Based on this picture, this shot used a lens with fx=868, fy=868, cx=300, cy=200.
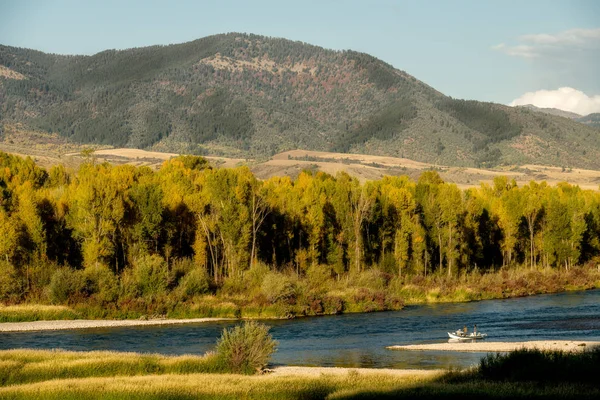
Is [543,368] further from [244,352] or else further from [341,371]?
[244,352]

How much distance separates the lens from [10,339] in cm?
5206

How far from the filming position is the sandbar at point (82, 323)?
57500 millimetres

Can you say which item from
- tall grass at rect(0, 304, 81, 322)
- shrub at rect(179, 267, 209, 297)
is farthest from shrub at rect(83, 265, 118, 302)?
shrub at rect(179, 267, 209, 297)

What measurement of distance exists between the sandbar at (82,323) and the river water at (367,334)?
1.65 meters

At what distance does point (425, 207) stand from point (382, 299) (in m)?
21.6

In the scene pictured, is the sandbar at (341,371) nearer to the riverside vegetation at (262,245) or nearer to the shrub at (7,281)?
the riverside vegetation at (262,245)

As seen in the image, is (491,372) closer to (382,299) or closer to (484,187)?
(382,299)

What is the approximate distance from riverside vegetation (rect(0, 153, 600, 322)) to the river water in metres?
6.65

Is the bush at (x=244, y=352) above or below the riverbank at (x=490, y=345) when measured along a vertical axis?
above

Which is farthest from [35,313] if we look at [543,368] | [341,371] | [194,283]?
[543,368]

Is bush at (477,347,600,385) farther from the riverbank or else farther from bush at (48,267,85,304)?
bush at (48,267,85,304)

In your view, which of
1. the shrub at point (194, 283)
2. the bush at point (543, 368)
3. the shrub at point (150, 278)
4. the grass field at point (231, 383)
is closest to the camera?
the grass field at point (231, 383)

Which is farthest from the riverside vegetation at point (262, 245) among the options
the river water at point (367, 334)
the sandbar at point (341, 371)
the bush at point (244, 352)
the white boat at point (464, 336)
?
the bush at point (244, 352)

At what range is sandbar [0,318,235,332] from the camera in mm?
57500
